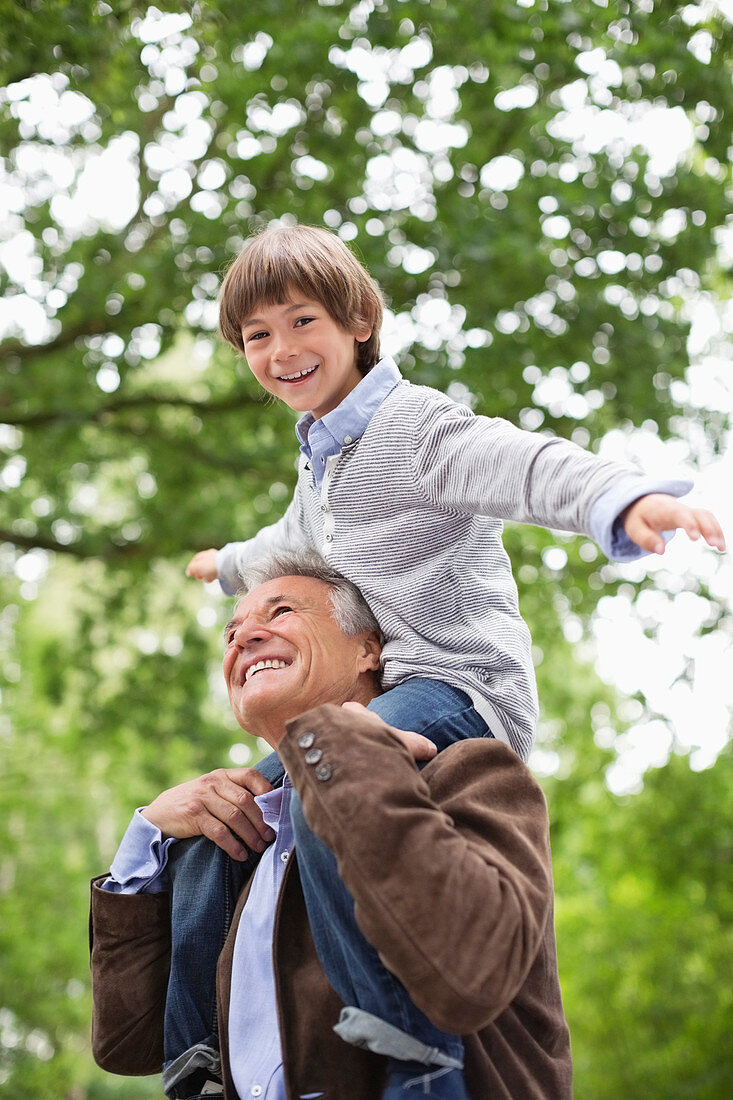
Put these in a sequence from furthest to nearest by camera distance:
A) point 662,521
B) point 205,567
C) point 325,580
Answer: point 205,567 < point 325,580 < point 662,521

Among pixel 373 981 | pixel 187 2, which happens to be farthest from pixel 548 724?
pixel 373 981

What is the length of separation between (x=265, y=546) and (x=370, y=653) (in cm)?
64

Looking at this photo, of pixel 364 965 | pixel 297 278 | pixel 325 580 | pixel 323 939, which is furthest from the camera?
pixel 325 580

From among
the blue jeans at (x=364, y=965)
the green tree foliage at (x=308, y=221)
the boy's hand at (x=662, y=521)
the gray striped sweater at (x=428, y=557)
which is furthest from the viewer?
the green tree foliage at (x=308, y=221)

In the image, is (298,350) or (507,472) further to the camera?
(298,350)

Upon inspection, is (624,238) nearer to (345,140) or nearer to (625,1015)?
(345,140)

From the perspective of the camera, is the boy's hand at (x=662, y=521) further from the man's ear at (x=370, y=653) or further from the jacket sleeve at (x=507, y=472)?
the man's ear at (x=370, y=653)

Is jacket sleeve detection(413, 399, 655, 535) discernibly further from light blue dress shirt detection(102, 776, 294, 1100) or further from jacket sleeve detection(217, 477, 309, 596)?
light blue dress shirt detection(102, 776, 294, 1100)

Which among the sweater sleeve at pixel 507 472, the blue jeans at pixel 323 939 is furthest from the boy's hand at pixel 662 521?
the blue jeans at pixel 323 939

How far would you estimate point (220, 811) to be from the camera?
2.39 m

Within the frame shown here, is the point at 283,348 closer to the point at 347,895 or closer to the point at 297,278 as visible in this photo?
the point at 297,278

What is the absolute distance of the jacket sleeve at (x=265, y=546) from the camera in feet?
A: 8.84

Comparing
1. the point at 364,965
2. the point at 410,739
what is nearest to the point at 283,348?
the point at 410,739

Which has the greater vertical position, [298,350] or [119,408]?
[298,350]
